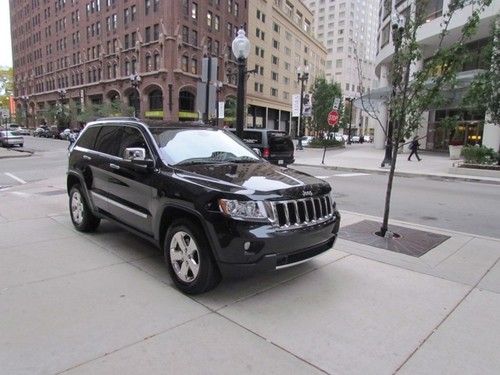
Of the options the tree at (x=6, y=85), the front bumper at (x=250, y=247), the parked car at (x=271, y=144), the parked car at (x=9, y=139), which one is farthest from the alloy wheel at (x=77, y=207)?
the tree at (x=6, y=85)

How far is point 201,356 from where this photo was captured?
9.77 ft

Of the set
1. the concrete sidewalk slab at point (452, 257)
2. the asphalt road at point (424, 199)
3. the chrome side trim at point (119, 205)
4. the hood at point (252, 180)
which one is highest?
the hood at point (252, 180)

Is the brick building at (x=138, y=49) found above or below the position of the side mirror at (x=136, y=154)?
above

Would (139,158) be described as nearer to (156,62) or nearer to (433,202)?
(433,202)

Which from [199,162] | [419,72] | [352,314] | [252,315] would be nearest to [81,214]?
[199,162]

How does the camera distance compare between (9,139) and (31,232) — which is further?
(9,139)

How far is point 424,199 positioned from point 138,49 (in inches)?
1889

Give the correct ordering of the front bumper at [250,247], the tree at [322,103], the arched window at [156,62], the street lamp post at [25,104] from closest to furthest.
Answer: the front bumper at [250,247], the tree at [322,103], the arched window at [156,62], the street lamp post at [25,104]

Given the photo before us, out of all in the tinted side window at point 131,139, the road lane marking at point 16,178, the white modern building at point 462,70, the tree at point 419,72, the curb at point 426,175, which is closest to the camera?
the tinted side window at point 131,139

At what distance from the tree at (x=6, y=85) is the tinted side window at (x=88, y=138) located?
11146 centimetres

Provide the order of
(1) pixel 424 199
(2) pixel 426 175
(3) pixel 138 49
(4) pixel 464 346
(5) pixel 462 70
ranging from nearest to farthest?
(4) pixel 464 346 → (1) pixel 424 199 → (2) pixel 426 175 → (5) pixel 462 70 → (3) pixel 138 49

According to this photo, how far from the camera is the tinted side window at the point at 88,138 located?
19.9 feet

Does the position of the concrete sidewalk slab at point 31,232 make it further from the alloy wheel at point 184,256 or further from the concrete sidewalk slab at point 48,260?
the alloy wheel at point 184,256

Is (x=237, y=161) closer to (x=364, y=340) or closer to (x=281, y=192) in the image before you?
(x=281, y=192)
